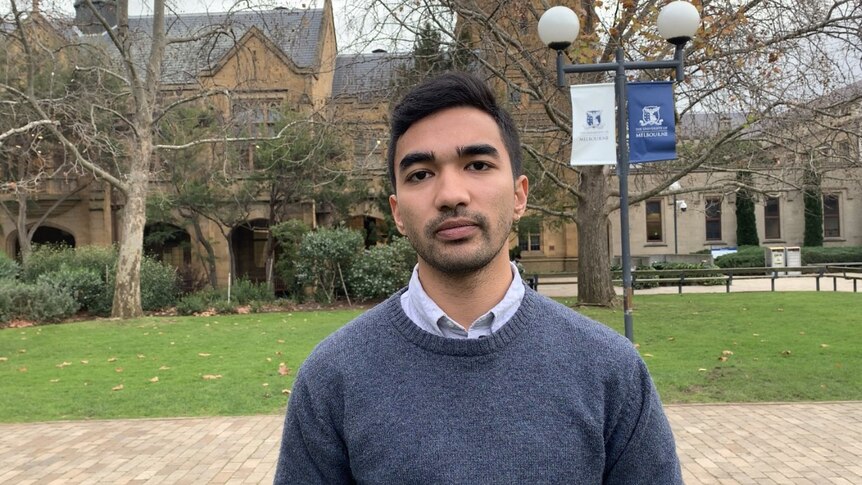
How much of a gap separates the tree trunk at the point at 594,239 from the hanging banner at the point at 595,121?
8.62 meters

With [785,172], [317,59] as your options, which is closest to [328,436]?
[785,172]

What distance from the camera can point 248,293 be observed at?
781 inches

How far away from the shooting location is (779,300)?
16.9 metres

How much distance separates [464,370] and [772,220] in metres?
44.1

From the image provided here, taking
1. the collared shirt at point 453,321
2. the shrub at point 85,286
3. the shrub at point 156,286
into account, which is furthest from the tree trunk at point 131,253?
the collared shirt at point 453,321

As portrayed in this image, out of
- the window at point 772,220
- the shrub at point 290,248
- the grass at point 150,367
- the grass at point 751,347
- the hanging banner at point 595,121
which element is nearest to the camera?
the hanging banner at point 595,121

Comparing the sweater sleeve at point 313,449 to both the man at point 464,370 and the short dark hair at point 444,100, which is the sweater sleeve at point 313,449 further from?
the short dark hair at point 444,100

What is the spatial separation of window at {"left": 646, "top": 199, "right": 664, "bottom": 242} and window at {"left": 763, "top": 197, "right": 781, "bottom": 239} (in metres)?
6.38

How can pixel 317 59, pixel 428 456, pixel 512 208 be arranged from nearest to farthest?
pixel 428 456
pixel 512 208
pixel 317 59

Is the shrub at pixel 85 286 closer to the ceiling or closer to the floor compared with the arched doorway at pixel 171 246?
closer to the floor

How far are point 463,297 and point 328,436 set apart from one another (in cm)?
45

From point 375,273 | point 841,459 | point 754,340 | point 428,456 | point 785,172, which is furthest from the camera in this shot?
point 375,273

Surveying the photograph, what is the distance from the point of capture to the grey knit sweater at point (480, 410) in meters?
1.36

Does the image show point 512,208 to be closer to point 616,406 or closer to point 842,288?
point 616,406
